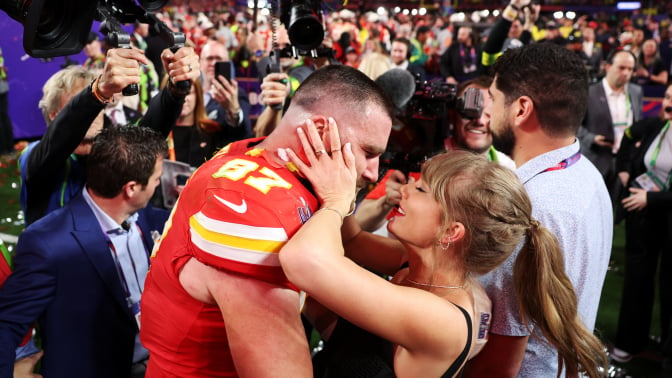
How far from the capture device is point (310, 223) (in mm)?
1376

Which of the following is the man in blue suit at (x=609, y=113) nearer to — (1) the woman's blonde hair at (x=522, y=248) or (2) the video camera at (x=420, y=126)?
(2) the video camera at (x=420, y=126)

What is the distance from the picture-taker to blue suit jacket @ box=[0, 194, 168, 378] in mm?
2014

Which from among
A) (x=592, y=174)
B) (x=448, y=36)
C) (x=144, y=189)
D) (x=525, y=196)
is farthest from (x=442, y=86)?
(x=448, y=36)

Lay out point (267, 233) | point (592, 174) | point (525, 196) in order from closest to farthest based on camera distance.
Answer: point (267, 233) → point (525, 196) → point (592, 174)

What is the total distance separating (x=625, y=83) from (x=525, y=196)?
4.39 metres

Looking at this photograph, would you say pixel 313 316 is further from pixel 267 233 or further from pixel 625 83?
pixel 625 83

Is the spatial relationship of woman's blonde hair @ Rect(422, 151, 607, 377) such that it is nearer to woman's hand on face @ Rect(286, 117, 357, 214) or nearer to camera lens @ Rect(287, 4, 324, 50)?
woman's hand on face @ Rect(286, 117, 357, 214)

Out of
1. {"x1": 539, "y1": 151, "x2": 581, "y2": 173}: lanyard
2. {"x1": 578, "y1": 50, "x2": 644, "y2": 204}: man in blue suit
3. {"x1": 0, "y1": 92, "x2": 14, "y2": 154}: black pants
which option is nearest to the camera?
{"x1": 539, "y1": 151, "x2": 581, "y2": 173}: lanyard

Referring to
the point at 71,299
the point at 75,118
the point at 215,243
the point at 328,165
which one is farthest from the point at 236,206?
the point at 75,118

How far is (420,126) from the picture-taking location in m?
2.56

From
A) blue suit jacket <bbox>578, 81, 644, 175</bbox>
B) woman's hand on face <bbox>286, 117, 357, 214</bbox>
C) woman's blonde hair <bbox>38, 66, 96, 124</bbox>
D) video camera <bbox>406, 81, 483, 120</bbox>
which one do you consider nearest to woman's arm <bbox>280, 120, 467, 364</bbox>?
woman's hand on face <bbox>286, 117, 357, 214</bbox>

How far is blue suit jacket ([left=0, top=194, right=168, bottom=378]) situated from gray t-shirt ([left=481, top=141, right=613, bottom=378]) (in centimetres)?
139

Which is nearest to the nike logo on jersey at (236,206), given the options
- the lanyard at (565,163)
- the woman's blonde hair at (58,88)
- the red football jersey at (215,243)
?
the red football jersey at (215,243)

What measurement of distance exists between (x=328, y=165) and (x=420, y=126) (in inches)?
44.4
